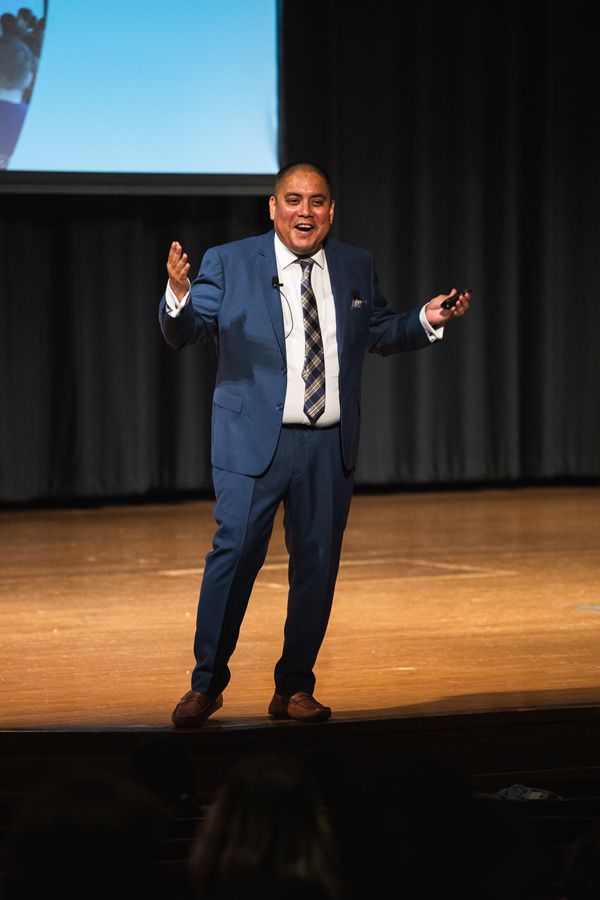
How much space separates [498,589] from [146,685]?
1.51m

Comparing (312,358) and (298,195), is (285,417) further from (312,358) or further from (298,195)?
(298,195)

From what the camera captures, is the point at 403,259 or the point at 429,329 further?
the point at 403,259

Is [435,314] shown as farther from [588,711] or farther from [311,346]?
[588,711]

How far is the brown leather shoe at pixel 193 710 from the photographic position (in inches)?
82.4

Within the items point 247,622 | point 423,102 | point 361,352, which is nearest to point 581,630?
point 247,622

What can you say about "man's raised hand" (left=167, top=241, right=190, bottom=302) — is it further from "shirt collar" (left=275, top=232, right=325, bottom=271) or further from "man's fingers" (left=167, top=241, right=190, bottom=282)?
"shirt collar" (left=275, top=232, right=325, bottom=271)

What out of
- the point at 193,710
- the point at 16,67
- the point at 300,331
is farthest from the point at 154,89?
the point at 193,710

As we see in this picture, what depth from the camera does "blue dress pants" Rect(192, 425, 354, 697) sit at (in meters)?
2.11

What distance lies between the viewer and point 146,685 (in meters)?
2.46

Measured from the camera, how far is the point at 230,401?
7.01ft

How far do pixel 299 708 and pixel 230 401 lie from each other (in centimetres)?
67

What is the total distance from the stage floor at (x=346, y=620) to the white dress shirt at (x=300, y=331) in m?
0.66

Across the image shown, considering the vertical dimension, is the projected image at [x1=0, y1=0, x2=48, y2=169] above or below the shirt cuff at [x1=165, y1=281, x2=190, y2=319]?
above

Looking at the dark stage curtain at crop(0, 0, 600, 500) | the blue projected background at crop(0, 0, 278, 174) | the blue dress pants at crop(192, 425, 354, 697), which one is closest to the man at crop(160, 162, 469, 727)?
the blue dress pants at crop(192, 425, 354, 697)
